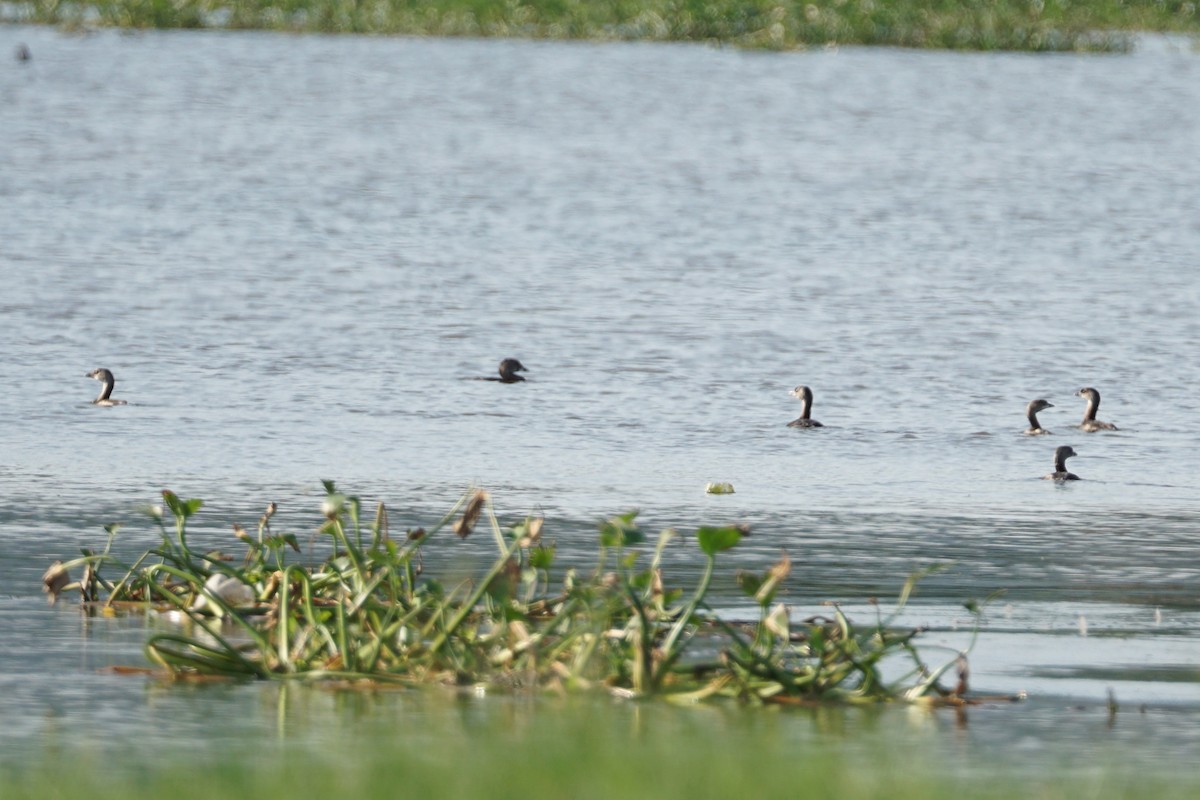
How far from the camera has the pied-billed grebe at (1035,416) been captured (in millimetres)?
13602

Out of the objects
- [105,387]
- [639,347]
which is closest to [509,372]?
[639,347]

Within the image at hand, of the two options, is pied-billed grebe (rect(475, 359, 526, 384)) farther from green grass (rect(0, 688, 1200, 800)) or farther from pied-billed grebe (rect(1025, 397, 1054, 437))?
green grass (rect(0, 688, 1200, 800))

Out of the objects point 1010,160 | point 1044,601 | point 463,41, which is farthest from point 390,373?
point 463,41

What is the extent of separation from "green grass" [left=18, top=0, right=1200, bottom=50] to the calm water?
1237cm

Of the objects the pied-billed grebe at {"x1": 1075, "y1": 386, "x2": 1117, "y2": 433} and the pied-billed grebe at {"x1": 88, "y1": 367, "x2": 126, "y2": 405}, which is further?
the pied-billed grebe at {"x1": 88, "y1": 367, "x2": 126, "y2": 405}

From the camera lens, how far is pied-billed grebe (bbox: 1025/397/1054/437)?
1360cm

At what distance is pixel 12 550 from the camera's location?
9.86 m

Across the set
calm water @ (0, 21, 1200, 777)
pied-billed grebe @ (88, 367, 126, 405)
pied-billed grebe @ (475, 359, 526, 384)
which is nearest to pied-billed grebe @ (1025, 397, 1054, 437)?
calm water @ (0, 21, 1200, 777)

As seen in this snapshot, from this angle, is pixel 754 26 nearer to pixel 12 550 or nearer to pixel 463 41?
pixel 463 41

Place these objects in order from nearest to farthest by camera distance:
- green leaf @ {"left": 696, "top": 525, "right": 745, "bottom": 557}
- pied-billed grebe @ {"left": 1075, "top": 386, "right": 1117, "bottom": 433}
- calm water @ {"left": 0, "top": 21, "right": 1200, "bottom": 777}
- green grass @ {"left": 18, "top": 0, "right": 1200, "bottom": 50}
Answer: green leaf @ {"left": 696, "top": 525, "right": 745, "bottom": 557} → calm water @ {"left": 0, "top": 21, "right": 1200, "bottom": 777} → pied-billed grebe @ {"left": 1075, "top": 386, "right": 1117, "bottom": 433} → green grass @ {"left": 18, "top": 0, "right": 1200, "bottom": 50}

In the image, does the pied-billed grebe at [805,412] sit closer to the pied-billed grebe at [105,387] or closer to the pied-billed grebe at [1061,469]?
the pied-billed grebe at [1061,469]

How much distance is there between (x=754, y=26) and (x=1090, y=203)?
24.2 m

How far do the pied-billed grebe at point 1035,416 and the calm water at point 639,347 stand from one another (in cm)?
14

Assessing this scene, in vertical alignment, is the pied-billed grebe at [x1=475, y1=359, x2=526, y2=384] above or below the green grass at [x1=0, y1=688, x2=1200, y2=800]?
above
